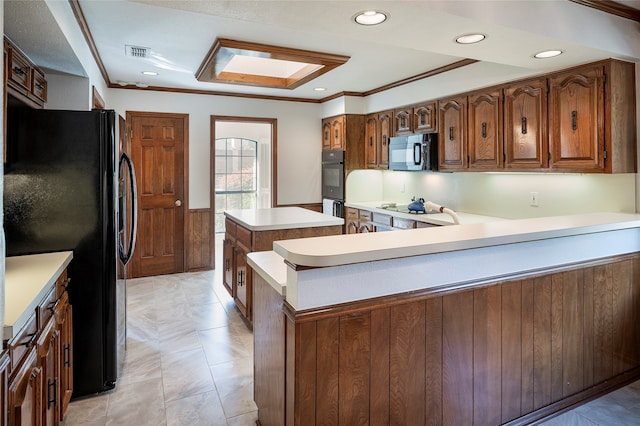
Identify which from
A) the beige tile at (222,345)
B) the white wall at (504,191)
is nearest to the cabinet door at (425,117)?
the white wall at (504,191)

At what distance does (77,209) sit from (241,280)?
1.51 metres

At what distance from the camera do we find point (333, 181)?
565 centimetres

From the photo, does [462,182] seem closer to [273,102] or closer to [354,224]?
[354,224]

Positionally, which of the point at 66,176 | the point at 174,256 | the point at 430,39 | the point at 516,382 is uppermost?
the point at 430,39

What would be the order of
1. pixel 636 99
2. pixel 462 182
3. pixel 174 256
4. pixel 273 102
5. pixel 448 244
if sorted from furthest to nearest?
pixel 273 102 < pixel 174 256 < pixel 462 182 < pixel 636 99 < pixel 448 244

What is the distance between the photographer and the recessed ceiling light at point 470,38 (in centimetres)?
229

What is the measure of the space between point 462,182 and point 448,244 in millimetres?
2911

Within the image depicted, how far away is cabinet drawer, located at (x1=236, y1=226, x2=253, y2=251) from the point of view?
327 cm

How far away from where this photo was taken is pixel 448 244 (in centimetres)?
174

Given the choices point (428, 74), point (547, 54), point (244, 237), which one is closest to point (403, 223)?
point (428, 74)

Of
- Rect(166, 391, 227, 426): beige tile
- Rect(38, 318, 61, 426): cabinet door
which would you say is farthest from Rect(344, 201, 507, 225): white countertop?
Rect(38, 318, 61, 426): cabinet door

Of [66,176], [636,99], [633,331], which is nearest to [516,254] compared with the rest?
[633,331]

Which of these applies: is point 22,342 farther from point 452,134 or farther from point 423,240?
point 452,134

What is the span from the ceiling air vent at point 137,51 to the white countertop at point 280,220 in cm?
160
